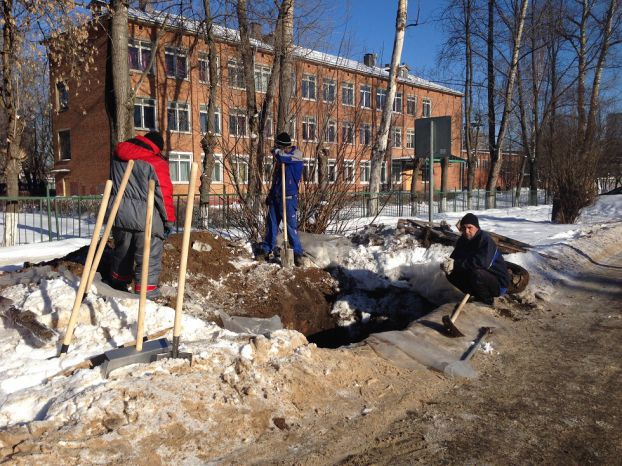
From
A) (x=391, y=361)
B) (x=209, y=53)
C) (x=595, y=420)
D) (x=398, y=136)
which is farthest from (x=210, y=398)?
(x=398, y=136)

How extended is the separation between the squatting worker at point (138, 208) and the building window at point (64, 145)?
25.4 m

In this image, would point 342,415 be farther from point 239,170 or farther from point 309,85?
point 309,85

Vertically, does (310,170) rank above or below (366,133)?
below

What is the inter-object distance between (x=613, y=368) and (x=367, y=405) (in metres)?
2.26

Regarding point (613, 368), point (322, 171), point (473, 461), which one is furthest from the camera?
point (322, 171)

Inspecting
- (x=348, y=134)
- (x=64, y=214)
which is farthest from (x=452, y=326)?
(x=64, y=214)

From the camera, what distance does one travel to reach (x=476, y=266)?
203 inches

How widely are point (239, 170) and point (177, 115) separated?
62.0 ft

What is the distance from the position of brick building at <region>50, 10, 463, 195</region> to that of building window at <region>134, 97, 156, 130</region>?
2.0 inches

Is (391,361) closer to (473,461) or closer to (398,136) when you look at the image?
(473,461)

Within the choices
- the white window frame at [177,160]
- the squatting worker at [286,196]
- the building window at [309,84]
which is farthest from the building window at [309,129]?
the white window frame at [177,160]

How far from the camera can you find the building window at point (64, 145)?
27.2 metres

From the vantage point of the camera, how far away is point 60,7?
335 inches

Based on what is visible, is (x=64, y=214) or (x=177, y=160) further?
(x=177, y=160)
